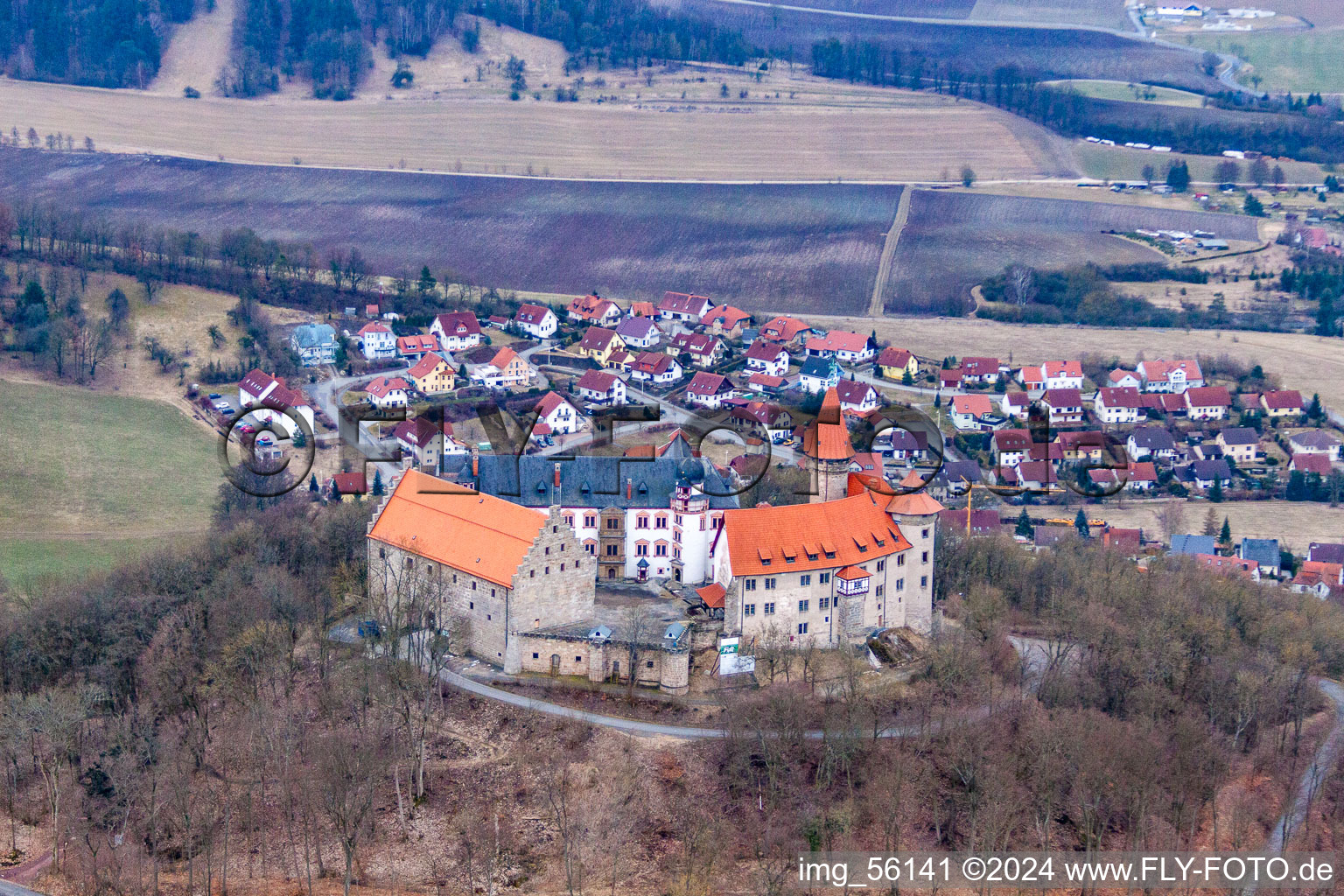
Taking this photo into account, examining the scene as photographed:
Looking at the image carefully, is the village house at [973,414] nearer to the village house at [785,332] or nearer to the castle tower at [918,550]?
the village house at [785,332]

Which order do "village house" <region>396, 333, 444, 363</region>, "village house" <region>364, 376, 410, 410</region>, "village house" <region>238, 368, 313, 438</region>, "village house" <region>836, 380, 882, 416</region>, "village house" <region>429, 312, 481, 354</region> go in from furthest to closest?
"village house" <region>429, 312, 481, 354</region> → "village house" <region>396, 333, 444, 363</region> → "village house" <region>364, 376, 410, 410</region> → "village house" <region>836, 380, 882, 416</region> → "village house" <region>238, 368, 313, 438</region>

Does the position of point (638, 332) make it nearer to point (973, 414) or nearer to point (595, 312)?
point (595, 312)

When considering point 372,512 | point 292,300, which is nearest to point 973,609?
point 372,512

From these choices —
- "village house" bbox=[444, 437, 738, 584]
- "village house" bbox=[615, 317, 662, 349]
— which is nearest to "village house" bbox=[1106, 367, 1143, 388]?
"village house" bbox=[615, 317, 662, 349]

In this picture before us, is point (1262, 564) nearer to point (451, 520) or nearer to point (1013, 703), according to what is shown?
point (1013, 703)

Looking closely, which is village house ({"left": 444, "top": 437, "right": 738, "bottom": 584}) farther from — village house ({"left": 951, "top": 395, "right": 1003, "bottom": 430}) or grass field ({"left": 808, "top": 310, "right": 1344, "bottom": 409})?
grass field ({"left": 808, "top": 310, "right": 1344, "bottom": 409})

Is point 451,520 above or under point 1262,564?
above
